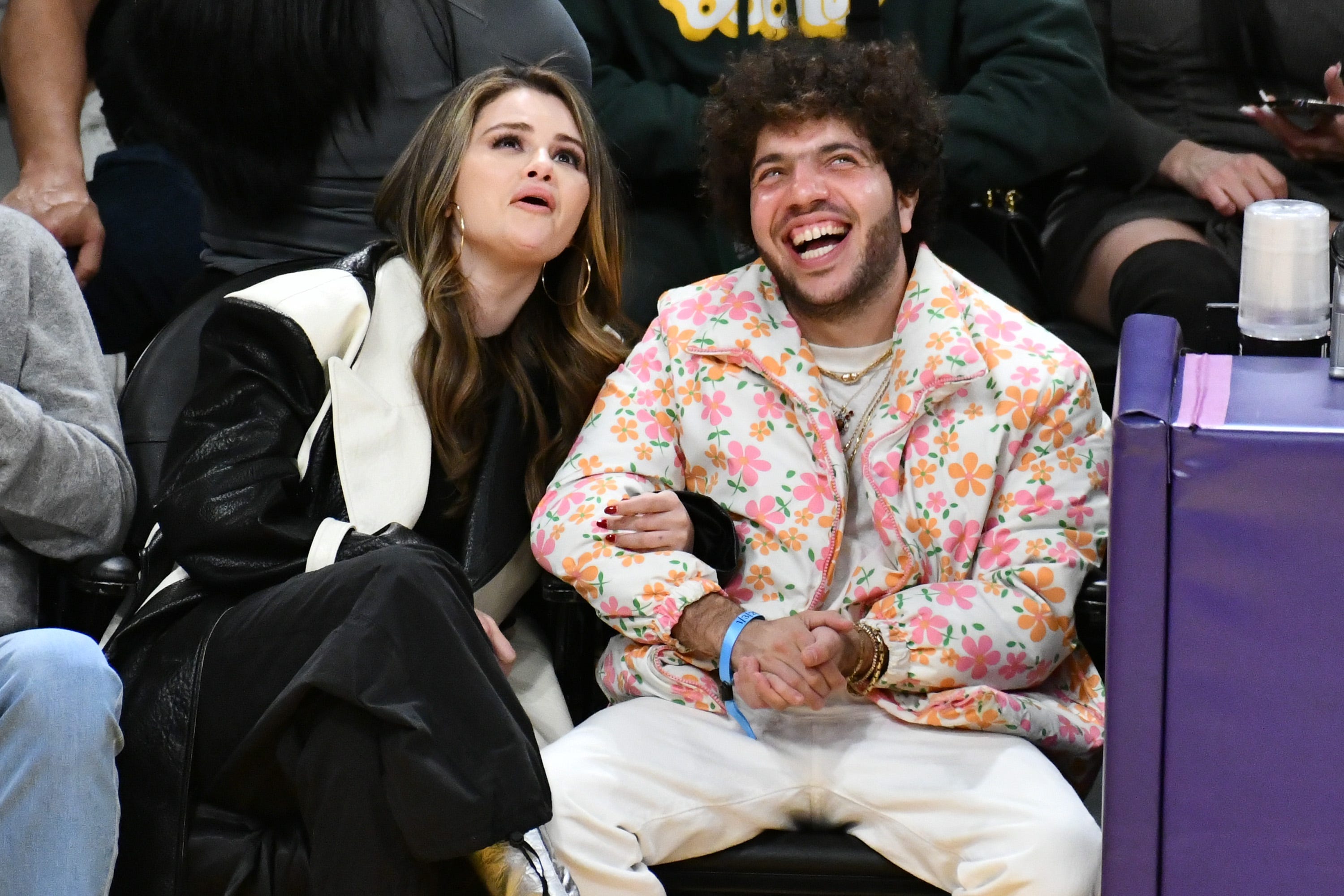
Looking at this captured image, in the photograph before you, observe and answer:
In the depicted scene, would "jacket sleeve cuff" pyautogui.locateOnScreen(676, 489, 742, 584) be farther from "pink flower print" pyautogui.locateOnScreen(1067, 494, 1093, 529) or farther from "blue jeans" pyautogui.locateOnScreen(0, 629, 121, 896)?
"blue jeans" pyautogui.locateOnScreen(0, 629, 121, 896)

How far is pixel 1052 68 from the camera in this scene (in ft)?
10.3

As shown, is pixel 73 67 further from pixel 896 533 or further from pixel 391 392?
pixel 896 533

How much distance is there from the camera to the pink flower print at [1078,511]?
7.72ft

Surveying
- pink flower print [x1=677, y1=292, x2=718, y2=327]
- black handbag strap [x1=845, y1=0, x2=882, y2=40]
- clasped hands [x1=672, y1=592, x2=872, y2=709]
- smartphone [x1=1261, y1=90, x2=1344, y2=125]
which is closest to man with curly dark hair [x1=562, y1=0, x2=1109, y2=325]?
black handbag strap [x1=845, y1=0, x2=882, y2=40]

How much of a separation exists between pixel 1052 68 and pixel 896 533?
113cm

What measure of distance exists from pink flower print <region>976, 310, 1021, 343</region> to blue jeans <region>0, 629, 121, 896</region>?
126cm

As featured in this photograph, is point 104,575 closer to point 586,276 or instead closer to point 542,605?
point 542,605

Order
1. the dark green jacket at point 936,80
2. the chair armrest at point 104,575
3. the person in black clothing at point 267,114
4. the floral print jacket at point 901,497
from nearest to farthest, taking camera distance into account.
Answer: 1. the floral print jacket at point 901,497
2. the chair armrest at point 104,575
3. the person in black clothing at point 267,114
4. the dark green jacket at point 936,80

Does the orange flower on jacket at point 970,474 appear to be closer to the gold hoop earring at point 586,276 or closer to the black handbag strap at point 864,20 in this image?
the gold hoop earring at point 586,276

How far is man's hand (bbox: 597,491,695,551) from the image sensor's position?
7.79ft

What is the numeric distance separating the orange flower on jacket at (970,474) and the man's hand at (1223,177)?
3.48ft

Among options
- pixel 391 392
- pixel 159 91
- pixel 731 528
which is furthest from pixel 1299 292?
pixel 159 91

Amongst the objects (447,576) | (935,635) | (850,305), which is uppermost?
(850,305)

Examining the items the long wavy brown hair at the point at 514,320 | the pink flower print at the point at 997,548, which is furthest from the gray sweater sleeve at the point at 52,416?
the pink flower print at the point at 997,548
